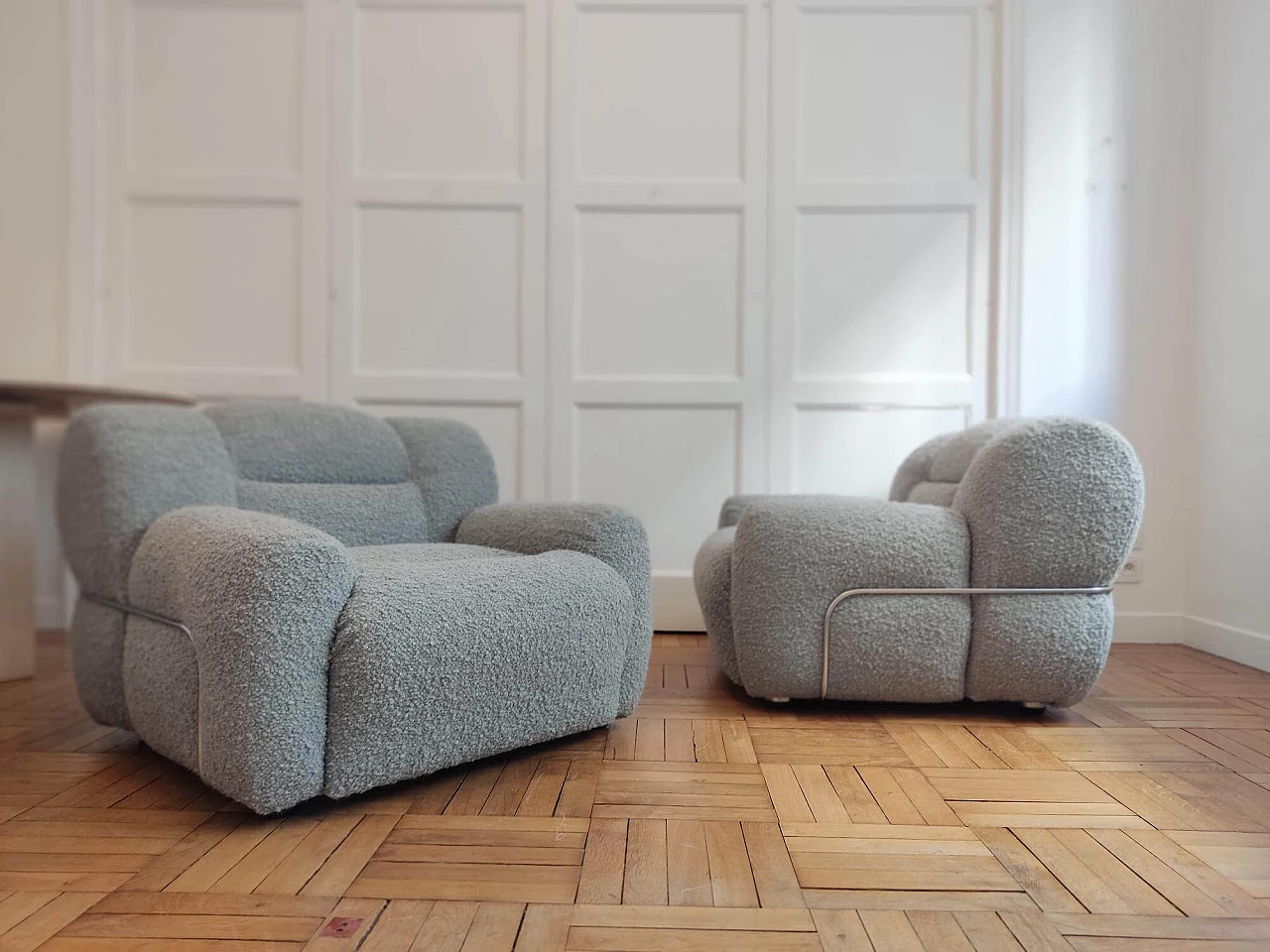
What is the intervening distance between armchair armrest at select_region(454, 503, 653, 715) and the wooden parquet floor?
13 centimetres

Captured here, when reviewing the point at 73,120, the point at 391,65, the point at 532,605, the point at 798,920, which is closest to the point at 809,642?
the point at 532,605

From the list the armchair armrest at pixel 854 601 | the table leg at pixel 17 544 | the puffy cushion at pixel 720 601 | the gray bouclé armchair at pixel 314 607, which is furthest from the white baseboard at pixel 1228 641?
the table leg at pixel 17 544

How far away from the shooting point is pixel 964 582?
1820 millimetres

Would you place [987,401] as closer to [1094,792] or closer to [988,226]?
[988,226]

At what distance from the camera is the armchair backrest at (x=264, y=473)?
4.98 feet

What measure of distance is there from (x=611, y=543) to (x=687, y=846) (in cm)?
67

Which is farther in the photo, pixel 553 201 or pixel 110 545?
pixel 553 201

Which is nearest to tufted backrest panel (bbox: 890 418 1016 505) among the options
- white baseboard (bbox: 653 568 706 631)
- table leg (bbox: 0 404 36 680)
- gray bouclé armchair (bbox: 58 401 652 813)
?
white baseboard (bbox: 653 568 706 631)

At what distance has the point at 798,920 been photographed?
0.96 m

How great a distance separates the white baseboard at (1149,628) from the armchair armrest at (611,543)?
6.04ft

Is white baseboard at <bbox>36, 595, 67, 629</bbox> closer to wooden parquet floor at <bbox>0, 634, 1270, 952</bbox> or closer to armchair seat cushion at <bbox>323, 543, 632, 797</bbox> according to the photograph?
wooden parquet floor at <bbox>0, 634, 1270, 952</bbox>

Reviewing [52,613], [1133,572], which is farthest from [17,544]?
[1133,572]

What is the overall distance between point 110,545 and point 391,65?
1.97 metres

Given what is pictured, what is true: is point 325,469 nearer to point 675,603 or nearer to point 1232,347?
point 675,603
